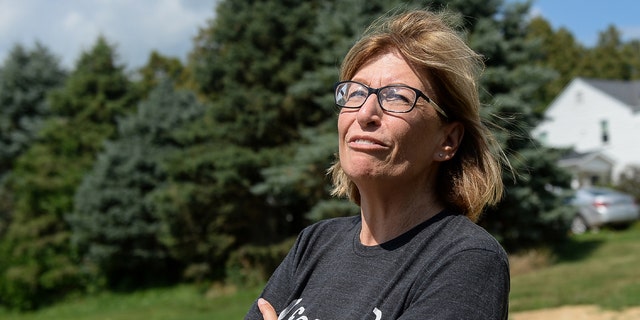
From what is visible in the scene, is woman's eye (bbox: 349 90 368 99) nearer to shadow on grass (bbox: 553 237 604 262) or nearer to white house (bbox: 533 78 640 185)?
shadow on grass (bbox: 553 237 604 262)

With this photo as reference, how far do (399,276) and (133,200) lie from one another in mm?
16903

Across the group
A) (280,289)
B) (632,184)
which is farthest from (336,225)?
(632,184)

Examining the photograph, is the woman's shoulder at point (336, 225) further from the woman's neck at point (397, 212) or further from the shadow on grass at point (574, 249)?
the shadow on grass at point (574, 249)

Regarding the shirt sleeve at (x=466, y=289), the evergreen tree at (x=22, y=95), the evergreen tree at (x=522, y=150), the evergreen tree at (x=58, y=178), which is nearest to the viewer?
the shirt sleeve at (x=466, y=289)

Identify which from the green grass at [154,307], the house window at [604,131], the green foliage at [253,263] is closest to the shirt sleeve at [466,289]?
the green grass at [154,307]

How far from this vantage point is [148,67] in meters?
44.7

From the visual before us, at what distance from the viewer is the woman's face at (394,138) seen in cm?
196

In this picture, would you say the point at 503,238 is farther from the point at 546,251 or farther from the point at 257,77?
the point at 257,77

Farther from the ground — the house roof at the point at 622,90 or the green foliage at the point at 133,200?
the green foliage at the point at 133,200

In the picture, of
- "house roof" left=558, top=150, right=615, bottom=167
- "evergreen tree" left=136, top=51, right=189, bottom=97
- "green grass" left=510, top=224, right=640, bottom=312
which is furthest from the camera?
"evergreen tree" left=136, top=51, right=189, bottom=97

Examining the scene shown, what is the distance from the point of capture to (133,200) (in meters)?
17.9

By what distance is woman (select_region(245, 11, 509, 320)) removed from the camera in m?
1.85

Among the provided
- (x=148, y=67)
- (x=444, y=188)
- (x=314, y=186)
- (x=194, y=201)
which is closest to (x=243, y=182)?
(x=194, y=201)

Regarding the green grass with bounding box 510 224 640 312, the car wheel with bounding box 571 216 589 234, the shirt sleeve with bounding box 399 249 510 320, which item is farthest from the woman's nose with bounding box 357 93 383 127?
the car wheel with bounding box 571 216 589 234
